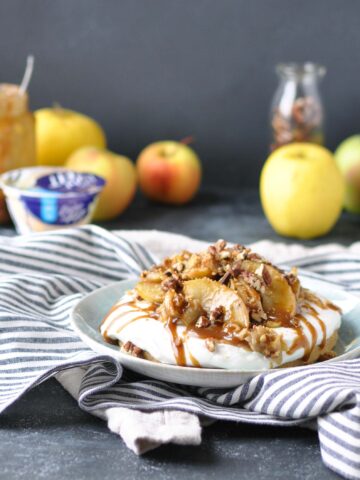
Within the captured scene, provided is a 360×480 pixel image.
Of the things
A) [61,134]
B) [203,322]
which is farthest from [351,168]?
[203,322]

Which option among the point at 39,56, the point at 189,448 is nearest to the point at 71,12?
the point at 39,56

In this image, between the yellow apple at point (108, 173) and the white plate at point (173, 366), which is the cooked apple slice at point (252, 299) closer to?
the white plate at point (173, 366)

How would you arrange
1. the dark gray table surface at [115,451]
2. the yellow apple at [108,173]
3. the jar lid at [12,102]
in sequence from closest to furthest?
the dark gray table surface at [115,451]
the jar lid at [12,102]
the yellow apple at [108,173]

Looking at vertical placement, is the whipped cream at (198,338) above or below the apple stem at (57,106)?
above

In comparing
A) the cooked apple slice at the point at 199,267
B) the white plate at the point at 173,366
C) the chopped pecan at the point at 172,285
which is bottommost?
the white plate at the point at 173,366

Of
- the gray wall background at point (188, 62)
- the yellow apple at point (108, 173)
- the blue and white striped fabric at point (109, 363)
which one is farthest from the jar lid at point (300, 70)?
the blue and white striped fabric at point (109, 363)

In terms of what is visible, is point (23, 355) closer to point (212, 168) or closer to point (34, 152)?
point (34, 152)
